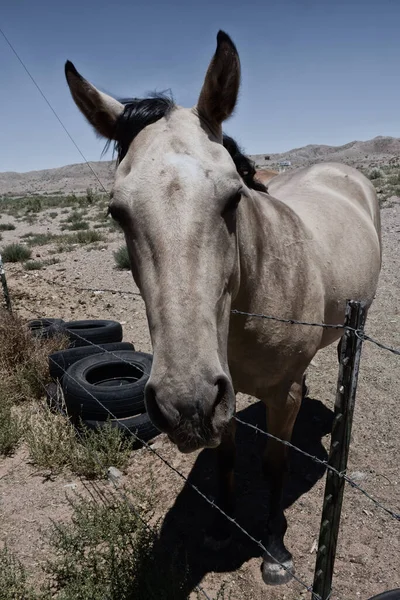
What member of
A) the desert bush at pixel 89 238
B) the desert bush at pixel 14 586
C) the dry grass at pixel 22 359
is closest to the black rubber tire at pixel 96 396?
the dry grass at pixel 22 359

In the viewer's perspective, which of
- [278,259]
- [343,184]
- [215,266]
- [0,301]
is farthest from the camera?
[0,301]

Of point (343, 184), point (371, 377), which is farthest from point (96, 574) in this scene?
point (343, 184)

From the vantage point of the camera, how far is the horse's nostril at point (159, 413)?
1.37m

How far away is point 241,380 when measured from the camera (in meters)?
2.56

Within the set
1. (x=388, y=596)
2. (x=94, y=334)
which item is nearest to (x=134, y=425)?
(x=94, y=334)

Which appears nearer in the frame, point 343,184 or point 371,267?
point 371,267

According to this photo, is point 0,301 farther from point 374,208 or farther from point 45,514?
point 374,208

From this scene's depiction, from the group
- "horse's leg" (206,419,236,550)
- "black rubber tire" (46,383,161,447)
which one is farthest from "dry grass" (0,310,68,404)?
"horse's leg" (206,419,236,550)

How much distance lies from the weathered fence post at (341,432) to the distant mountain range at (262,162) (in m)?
79.3

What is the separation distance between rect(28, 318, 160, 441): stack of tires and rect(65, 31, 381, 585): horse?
1108 millimetres

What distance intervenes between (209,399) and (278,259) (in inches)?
50.3

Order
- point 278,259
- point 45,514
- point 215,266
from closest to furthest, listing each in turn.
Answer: point 215,266
point 278,259
point 45,514

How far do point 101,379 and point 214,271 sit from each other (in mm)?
3216

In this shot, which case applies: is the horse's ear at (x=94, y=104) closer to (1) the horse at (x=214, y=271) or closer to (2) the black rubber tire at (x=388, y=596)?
(1) the horse at (x=214, y=271)
